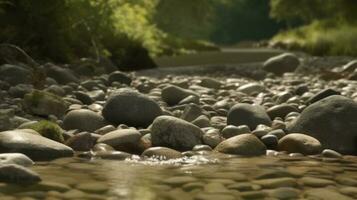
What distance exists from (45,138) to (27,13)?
6.23 metres

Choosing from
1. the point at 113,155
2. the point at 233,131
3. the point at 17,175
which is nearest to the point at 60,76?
the point at 233,131

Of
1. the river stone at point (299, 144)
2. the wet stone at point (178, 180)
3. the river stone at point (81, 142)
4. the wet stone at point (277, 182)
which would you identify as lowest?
the wet stone at point (277, 182)

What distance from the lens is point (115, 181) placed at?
3.99 meters

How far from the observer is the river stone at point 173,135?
5.16 m

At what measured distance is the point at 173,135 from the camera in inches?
203

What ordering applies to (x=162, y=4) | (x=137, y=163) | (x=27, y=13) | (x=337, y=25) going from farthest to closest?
(x=162, y=4)
(x=337, y=25)
(x=27, y=13)
(x=137, y=163)

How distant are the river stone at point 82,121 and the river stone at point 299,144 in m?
1.74

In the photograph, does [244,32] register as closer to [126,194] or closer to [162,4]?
[162,4]

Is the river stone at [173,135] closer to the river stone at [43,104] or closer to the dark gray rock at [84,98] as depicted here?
the river stone at [43,104]

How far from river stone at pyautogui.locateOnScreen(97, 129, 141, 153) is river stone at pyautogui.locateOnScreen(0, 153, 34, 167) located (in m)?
0.87

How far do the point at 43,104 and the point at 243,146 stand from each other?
2.21 meters

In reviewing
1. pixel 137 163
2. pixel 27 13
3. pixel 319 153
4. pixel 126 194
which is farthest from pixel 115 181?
pixel 27 13

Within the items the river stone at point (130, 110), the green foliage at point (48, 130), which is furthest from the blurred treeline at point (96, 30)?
the green foliage at point (48, 130)

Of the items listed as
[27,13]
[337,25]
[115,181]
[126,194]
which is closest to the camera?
[126,194]
